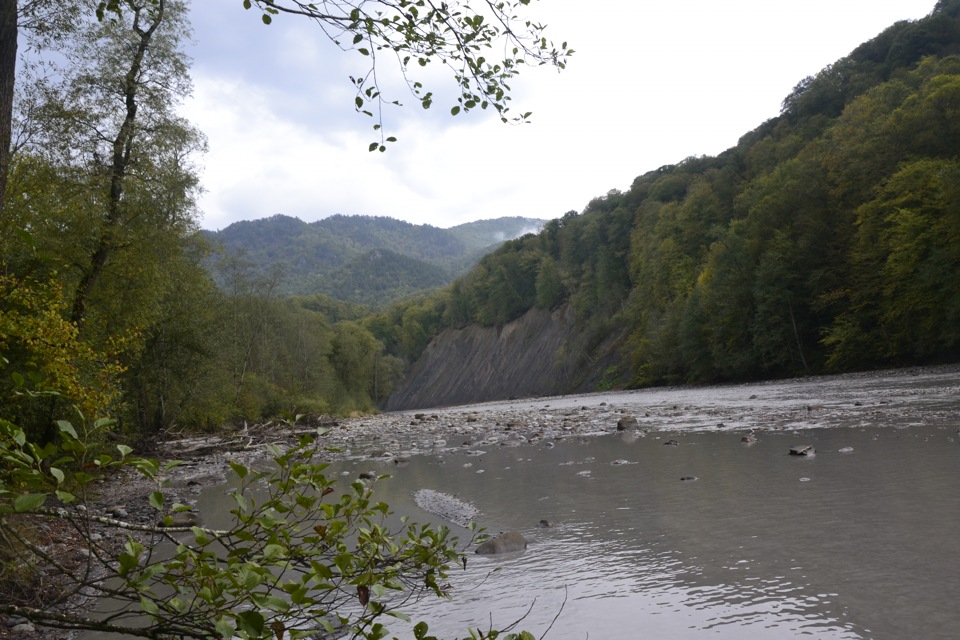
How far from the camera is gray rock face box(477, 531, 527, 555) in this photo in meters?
5.97

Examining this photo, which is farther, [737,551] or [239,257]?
[239,257]

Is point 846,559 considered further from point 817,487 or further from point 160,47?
point 160,47

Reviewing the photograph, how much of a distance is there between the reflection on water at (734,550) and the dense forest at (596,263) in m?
3.56

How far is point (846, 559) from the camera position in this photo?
459 cm

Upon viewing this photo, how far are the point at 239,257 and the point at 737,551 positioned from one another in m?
39.3

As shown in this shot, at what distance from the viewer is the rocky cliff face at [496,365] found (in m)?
85.9

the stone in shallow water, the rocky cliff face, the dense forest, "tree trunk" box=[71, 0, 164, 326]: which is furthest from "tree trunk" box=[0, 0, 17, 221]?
the rocky cliff face

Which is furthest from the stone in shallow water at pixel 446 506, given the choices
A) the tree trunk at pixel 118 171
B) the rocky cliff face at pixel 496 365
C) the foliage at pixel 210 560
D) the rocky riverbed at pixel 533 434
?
the rocky cliff face at pixel 496 365

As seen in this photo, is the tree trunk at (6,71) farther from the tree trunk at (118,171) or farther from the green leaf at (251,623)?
the tree trunk at (118,171)

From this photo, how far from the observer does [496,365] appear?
98.9 meters

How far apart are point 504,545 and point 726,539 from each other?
203 centimetres

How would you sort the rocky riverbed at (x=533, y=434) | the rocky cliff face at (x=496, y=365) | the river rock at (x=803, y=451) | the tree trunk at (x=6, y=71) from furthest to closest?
the rocky cliff face at (x=496, y=365)
the rocky riverbed at (x=533, y=434)
the river rock at (x=803, y=451)
the tree trunk at (x=6, y=71)

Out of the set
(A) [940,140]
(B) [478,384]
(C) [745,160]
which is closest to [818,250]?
(A) [940,140]

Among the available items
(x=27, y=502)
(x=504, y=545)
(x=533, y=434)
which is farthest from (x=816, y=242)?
(x=27, y=502)
